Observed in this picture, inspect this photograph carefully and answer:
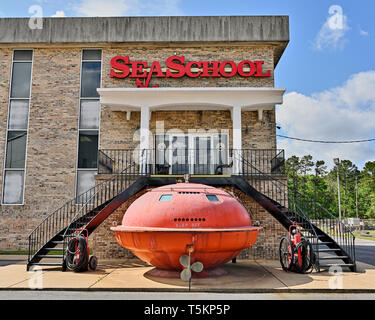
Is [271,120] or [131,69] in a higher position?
[131,69]

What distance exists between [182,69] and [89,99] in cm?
428

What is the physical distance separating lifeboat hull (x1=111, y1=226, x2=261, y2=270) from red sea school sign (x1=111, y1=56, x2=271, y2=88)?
8035 millimetres

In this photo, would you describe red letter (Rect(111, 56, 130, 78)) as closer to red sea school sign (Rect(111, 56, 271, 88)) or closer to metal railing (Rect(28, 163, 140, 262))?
red sea school sign (Rect(111, 56, 271, 88))

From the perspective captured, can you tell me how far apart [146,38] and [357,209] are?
1951 inches

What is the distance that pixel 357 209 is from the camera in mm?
53156

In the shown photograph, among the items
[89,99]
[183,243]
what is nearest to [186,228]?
[183,243]

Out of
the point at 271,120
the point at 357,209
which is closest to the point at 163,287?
the point at 271,120

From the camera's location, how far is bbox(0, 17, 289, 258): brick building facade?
14.0 metres

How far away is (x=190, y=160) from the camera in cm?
1389

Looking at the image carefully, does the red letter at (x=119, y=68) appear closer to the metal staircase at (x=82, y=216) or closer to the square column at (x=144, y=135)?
the square column at (x=144, y=135)

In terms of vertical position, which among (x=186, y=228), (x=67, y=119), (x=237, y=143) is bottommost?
(x=186, y=228)

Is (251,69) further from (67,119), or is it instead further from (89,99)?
→ (67,119)

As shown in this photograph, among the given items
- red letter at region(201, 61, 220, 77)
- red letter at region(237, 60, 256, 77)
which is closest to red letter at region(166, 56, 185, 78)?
red letter at region(201, 61, 220, 77)

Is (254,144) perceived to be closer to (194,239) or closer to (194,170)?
(194,170)
